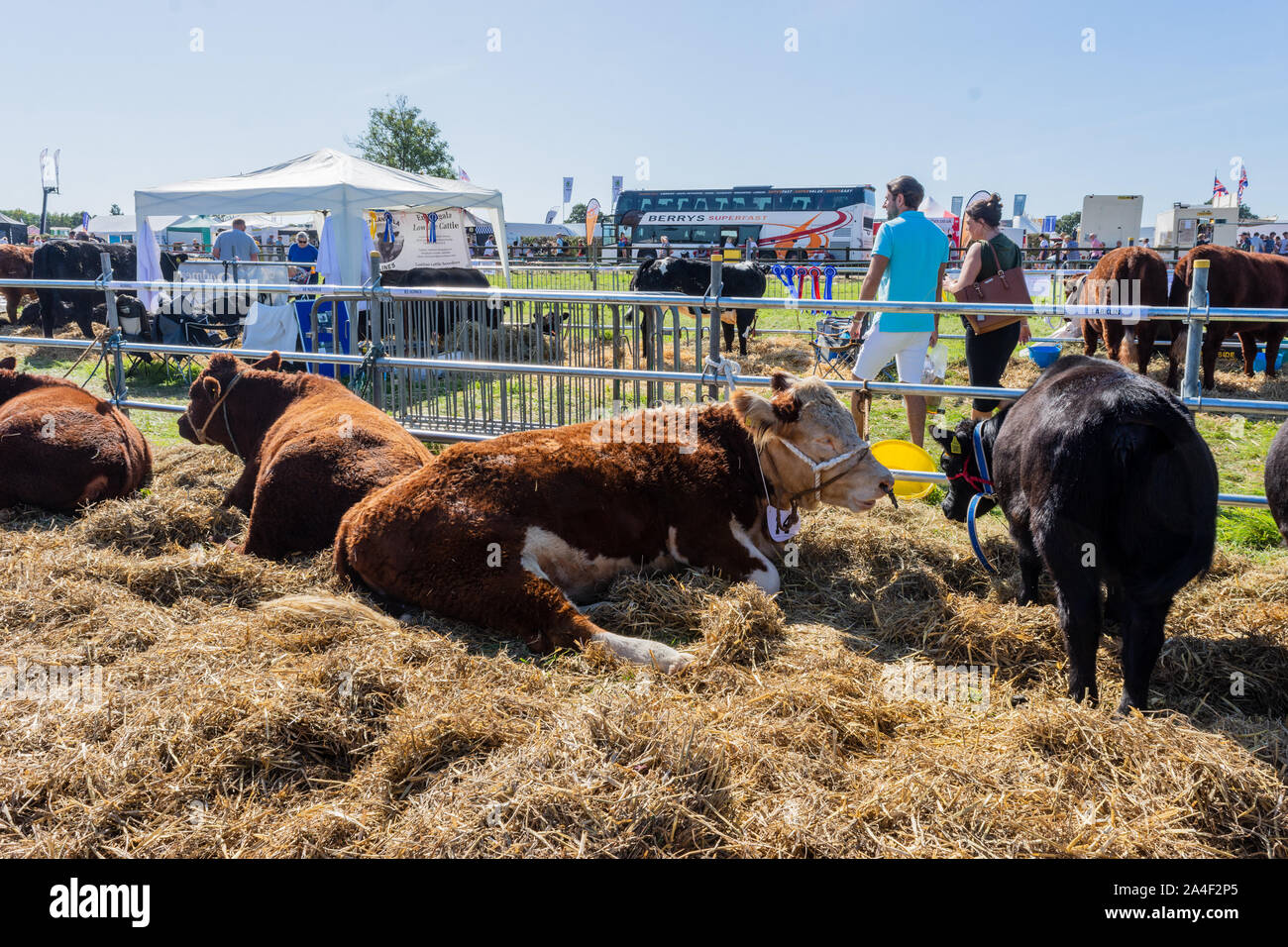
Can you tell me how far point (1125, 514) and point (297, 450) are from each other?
3793 mm

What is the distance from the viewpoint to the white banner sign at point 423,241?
15172mm

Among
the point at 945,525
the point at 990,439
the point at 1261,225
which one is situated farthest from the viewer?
the point at 1261,225

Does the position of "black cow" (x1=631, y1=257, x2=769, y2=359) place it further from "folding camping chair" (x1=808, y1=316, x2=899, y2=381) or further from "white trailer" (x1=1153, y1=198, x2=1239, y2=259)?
"white trailer" (x1=1153, y1=198, x2=1239, y2=259)

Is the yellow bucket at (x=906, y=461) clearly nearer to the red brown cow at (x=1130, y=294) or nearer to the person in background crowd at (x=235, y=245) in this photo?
the red brown cow at (x=1130, y=294)

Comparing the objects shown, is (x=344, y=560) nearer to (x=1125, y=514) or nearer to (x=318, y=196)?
(x=1125, y=514)

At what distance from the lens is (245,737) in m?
2.82

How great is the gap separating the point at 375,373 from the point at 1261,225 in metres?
40.5

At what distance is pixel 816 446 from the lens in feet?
13.7

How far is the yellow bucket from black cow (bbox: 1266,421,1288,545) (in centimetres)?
190

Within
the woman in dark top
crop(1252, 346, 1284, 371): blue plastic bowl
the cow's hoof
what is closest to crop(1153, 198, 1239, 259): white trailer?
crop(1252, 346, 1284, 371): blue plastic bowl

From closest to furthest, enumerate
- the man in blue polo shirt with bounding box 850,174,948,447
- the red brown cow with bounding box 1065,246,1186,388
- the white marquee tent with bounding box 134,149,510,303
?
the man in blue polo shirt with bounding box 850,174,948,447, the red brown cow with bounding box 1065,246,1186,388, the white marquee tent with bounding box 134,149,510,303

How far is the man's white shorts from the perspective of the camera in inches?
232
